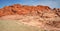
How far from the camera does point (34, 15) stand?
4723mm

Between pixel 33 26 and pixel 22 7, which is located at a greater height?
pixel 22 7

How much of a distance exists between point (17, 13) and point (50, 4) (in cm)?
103

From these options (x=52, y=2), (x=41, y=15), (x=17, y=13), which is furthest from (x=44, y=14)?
(x=17, y=13)

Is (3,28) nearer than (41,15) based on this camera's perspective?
Yes

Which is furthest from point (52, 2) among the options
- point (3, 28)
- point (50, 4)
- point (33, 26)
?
point (3, 28)

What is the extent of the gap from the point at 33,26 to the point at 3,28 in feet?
2.87

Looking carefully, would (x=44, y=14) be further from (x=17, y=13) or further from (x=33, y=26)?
(x=17, y=13)

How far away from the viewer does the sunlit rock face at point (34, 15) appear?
14.9 ft

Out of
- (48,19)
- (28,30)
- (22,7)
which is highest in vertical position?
(22,7)

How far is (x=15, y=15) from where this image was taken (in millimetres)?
4641

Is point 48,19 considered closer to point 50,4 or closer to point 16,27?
point 50,4

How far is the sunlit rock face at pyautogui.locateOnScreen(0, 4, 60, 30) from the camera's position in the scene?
4.55 m

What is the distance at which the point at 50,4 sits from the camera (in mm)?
4680

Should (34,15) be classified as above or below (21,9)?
below
